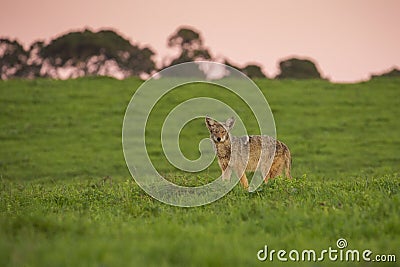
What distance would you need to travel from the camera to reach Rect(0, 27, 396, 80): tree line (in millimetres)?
69438

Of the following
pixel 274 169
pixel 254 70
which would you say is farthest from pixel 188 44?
pixel 274 169

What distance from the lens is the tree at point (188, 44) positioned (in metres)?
70.4

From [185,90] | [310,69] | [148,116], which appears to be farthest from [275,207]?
[310,69]

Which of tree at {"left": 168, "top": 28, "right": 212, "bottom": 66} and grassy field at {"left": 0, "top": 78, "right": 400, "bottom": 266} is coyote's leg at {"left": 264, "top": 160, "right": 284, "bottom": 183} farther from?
tree at {"left": 168, "top": 28, "right": 212, "bottom": 66}

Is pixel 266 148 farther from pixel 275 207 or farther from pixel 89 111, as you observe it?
pixel 89 111

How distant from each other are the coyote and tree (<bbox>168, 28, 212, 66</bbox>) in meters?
55.9

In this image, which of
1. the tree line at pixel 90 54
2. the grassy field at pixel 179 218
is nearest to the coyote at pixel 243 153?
the grassy field at pixel 179 218

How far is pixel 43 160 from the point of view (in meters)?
28.0

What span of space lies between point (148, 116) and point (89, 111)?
3.84m

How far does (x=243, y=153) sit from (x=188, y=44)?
58.3 meters

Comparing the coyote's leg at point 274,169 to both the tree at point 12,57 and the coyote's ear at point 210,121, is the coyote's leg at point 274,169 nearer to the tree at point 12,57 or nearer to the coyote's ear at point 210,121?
the coyote's ear at point 210,121

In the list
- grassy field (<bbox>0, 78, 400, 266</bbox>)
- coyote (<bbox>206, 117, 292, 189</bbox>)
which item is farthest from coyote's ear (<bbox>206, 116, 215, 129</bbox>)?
grassy field (<bbox>0, 78, 400, 266</bbox>)

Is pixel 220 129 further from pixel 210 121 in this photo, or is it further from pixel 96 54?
pixel 96 54

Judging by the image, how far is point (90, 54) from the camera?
70.2 meters
